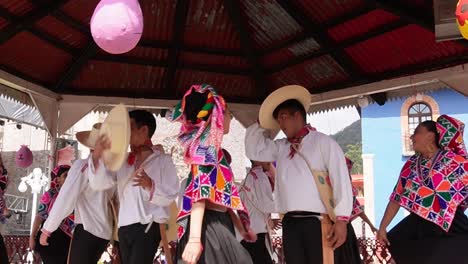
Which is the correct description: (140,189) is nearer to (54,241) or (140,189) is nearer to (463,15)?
(54,241)

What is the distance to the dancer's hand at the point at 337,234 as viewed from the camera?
3.50 metres

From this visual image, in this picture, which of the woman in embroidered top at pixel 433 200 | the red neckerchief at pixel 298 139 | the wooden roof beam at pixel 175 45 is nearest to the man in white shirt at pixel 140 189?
the red neckerchief at pixel 298 139

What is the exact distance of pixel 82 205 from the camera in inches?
164

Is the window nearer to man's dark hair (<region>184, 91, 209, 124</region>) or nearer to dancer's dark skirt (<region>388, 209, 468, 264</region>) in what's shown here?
dancer's dark skirt (<region>388, 209, 468, 264</region>)

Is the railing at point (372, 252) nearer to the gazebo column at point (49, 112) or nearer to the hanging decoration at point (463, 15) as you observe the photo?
the gazebo column at point (49, 112)

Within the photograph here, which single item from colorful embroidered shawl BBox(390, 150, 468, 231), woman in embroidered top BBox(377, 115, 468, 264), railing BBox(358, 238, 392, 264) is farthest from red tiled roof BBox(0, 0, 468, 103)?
railing BBox(358, 238, 392, 264)

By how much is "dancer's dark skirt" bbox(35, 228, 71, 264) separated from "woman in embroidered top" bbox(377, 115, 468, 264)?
307 centimetres

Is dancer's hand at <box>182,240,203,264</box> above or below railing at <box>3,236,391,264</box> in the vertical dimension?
above

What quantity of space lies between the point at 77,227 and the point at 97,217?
0.20 metres

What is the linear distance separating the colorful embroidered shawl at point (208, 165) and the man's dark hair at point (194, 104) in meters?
0.03

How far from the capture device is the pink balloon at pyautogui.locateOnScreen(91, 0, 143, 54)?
10.2 feet

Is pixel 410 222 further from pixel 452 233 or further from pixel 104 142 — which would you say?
pixel 104 142

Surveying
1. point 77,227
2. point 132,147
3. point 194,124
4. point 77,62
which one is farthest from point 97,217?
point 77,62

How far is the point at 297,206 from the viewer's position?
365 cm
